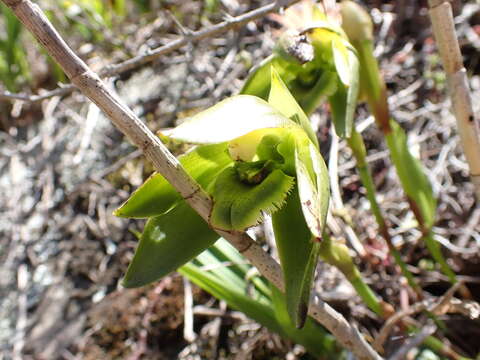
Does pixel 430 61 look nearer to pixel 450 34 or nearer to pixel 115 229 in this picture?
pixel 450 34

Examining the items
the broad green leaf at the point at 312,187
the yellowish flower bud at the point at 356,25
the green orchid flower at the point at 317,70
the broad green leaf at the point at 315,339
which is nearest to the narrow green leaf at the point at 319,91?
the green orchid flower at the point at 317,70

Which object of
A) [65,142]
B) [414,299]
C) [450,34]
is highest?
[450,34]

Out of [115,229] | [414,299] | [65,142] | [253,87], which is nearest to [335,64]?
[253,87]

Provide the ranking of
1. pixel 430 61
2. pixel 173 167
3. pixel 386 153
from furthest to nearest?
pixel 430 61 < pixel 386 153 < pixel 173 167

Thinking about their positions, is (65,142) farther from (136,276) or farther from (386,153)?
(136,276)

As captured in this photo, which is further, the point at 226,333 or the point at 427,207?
the point at 226,333

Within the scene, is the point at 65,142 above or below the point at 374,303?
above

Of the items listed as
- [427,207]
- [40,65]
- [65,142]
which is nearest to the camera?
[427,207]
